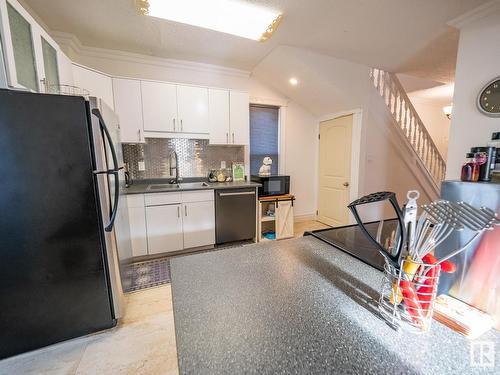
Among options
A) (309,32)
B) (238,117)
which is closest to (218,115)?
(238,117)

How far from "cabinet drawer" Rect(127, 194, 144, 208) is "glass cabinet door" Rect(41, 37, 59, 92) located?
115cm

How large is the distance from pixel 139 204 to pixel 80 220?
1045mm

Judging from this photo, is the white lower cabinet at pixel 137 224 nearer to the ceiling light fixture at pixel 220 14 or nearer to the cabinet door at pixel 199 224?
the cabinet door at pixel 199 224

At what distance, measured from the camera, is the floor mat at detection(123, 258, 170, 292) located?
2103 millimetres

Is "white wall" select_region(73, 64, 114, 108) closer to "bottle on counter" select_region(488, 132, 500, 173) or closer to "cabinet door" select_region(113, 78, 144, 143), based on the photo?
"cabinet door" select_region(113, 78, 144, 143)

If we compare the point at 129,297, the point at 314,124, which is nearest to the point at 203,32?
the point at 314,124

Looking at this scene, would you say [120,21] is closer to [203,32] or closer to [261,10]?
[203,32]

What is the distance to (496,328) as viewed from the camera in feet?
1.80

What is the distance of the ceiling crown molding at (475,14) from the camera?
1811mm

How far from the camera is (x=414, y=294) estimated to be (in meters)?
0.52

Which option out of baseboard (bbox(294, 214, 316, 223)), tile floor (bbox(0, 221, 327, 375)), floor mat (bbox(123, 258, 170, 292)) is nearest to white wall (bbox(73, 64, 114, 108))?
floor mat (bbox(123, 258, 170, 292))

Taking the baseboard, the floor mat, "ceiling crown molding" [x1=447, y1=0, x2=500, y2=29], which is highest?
"ceiling crown molding" [x1=447, y1=0, x2=500, y2=29]

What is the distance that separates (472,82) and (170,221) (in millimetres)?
3404

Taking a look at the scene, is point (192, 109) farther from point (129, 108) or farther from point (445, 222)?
point (445, 222)
